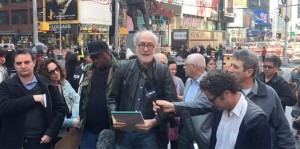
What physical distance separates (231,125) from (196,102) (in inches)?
38.5

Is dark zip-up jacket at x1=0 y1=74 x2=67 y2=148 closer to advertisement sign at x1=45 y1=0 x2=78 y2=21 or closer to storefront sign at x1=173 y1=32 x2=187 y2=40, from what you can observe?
storefront sign at x1=173 y1=32 x2=187 y2=40

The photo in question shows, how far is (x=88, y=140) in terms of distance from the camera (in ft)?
13.1

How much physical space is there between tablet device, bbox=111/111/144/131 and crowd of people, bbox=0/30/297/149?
8 cm

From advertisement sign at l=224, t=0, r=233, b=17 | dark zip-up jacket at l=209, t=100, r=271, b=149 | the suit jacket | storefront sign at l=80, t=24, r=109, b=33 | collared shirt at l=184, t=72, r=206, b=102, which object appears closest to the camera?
dark zip-up jacket at l=209, t=100, r=271, b=149

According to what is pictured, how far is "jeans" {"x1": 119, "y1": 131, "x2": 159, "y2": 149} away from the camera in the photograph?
3439mm

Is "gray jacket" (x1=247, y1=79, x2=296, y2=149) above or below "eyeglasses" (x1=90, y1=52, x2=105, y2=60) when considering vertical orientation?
below

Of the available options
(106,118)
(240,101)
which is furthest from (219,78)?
(106,118)

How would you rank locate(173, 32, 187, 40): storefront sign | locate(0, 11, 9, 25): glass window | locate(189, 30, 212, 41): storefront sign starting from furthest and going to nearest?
locate(0, 11, 9, 25): glass window, locate(189, 30, 212, 41): storefront sign, locate(173, 32, 187, 40): storefront sign

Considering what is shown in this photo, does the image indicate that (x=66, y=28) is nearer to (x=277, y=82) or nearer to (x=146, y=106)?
(x=277, y=82)

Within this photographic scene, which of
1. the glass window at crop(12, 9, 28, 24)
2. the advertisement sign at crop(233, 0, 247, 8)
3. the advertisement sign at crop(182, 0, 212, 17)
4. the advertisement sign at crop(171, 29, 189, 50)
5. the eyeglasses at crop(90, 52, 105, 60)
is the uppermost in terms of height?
the advertisement sign at crop(233, 0, 247, 8)

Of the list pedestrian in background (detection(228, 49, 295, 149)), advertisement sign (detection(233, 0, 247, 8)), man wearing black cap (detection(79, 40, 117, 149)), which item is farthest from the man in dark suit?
advertisement sign (detection(233, 0, 247, 8))

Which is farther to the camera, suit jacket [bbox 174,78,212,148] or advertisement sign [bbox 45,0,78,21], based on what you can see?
advertisement sign [bbox 45,0,78,21]

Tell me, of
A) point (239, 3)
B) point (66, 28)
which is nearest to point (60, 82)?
point (66, 28)

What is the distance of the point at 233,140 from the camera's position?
2.46 m
